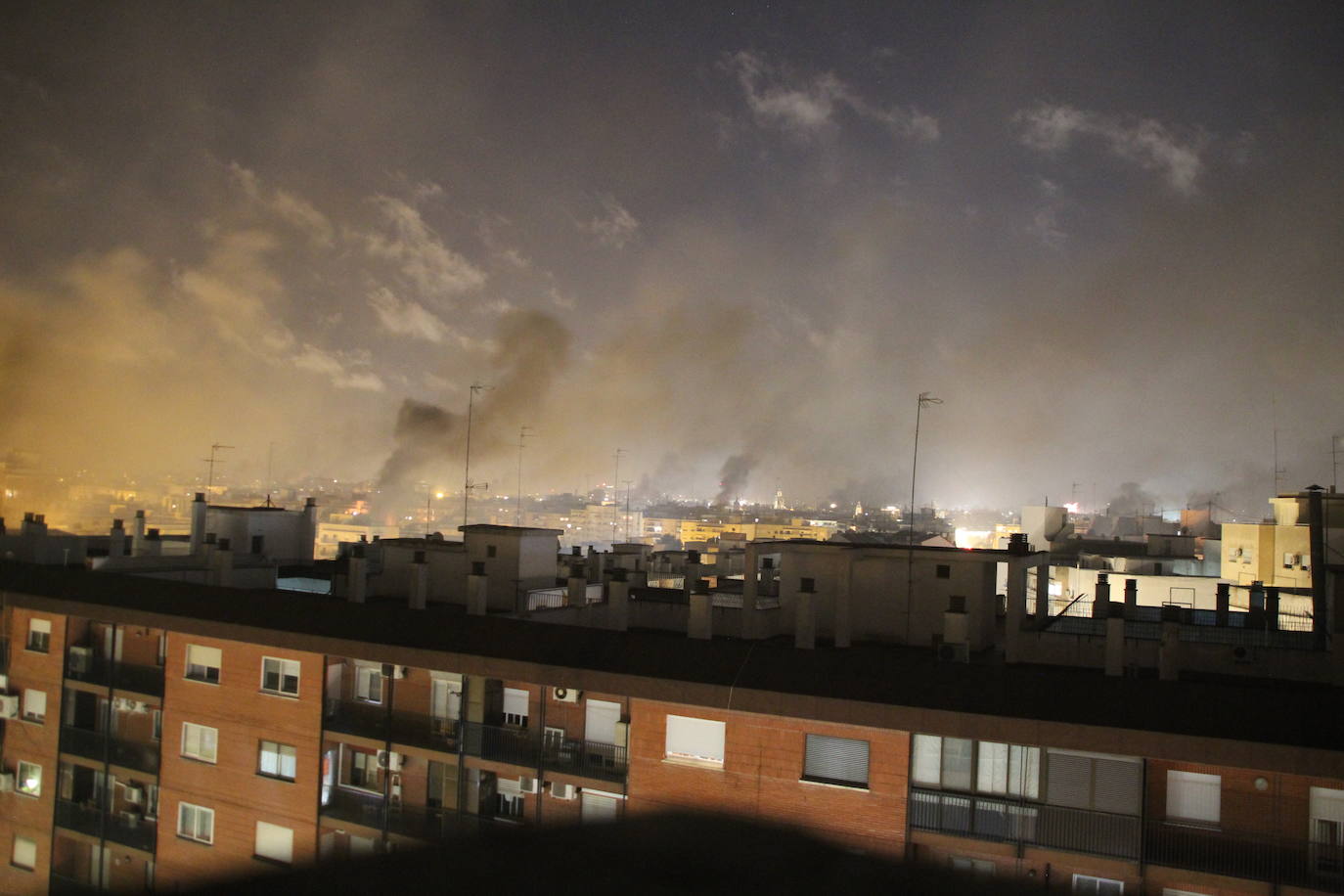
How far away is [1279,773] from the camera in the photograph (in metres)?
7.86

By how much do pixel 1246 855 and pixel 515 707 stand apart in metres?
7.92

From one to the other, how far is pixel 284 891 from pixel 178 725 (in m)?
12.3

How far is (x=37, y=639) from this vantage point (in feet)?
46.5

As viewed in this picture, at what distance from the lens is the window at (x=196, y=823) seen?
39.9ft

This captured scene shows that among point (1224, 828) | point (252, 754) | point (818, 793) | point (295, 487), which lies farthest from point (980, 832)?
point (295, 487)

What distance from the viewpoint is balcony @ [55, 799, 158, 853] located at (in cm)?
1269

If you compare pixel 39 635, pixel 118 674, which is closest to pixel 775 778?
pixel 118 674

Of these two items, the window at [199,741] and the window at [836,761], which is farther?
the window at [199,741]

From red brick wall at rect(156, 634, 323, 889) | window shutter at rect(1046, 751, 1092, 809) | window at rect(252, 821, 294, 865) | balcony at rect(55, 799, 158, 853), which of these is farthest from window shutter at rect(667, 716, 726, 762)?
balcony at rect(55, 799, 158, 853)

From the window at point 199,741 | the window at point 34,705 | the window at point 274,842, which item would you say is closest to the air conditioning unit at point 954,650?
the window at point 274,842

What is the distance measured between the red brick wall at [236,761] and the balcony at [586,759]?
3.23m

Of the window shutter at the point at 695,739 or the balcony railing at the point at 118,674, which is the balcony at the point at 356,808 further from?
the window shutter at the point at 695,739

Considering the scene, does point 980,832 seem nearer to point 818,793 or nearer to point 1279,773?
point 818,793

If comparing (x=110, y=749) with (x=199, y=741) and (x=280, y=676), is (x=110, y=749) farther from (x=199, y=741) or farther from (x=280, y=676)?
(x=280, y=676)
